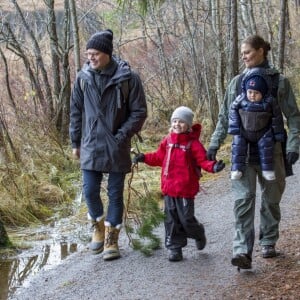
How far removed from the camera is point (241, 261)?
4.84 meters

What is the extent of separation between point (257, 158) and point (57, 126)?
24.8 ft

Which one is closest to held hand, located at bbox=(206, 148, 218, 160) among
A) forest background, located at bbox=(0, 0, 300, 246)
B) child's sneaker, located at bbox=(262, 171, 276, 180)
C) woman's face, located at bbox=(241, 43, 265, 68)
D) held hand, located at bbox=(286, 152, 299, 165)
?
child's sneaker, located at bbox=(262, 171, 276, 180)

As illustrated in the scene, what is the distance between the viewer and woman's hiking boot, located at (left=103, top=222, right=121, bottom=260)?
572 centimetres

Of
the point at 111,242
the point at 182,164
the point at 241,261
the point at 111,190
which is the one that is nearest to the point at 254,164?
the point at 182,164

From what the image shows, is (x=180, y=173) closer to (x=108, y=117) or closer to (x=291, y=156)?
(x=108, y=117)

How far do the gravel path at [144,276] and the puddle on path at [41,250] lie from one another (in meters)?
0.17

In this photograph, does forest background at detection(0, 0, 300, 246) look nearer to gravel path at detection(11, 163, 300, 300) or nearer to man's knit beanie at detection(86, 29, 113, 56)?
gravel path at detection(11, 163, 300, 300)

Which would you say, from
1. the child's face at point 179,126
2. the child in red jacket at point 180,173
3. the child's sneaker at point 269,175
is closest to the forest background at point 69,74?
the child in red jacket at point 180,173

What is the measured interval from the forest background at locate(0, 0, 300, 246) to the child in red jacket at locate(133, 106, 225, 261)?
2172 millimetres

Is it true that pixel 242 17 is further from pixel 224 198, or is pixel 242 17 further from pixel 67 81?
pixel 224 198

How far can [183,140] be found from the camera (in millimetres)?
5328

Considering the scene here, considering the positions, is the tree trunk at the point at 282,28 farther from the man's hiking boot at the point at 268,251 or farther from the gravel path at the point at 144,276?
the man's hiking boot at the point at 268,251

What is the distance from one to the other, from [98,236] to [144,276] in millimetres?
859

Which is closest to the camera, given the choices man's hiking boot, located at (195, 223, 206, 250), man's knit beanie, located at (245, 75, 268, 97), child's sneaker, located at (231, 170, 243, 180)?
man's knit beanie, located at (245, 75, 268, 97)
